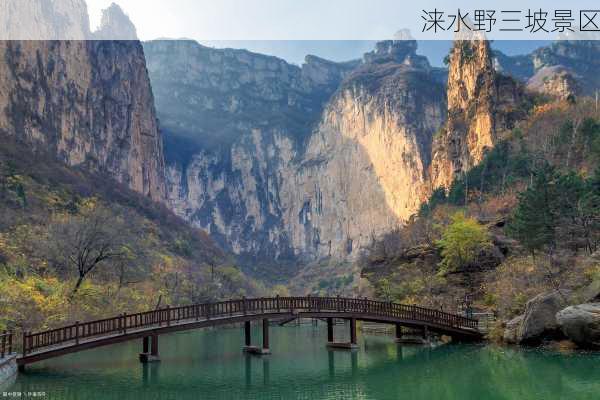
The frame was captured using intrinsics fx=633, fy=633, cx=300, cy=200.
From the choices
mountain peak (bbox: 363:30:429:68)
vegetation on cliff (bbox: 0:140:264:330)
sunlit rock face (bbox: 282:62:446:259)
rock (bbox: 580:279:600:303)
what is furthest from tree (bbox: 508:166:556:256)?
mountain peak (bbox: 363:30:429:68)

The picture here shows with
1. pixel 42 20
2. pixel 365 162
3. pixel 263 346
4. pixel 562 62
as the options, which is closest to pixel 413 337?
pixel 263 346

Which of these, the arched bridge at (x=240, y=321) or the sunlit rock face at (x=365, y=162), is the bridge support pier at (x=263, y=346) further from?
the sunlit rock face at (x=365, y=162)

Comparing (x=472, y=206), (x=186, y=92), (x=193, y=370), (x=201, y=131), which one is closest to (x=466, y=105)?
(x=472, y=206)

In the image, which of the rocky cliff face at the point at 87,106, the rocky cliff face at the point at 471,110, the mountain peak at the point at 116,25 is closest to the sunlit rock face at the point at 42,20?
the rocky cliff face at the point at 87,106

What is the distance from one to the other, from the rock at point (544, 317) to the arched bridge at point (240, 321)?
20.0 ft

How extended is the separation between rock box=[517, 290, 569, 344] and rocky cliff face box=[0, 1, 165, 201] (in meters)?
70.5

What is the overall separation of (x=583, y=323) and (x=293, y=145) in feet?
455

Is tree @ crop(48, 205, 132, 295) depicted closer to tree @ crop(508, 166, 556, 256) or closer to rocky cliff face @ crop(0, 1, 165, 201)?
tree @ crop(508, 166, 556, 256)

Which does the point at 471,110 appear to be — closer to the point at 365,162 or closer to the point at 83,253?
the point at 365,162

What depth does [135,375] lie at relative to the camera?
88.2 feet

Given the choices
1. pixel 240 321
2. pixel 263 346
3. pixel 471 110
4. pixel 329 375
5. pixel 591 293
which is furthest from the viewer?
pixel 471 110

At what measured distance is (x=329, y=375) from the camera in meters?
27.0

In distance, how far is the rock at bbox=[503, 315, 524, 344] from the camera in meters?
32.0

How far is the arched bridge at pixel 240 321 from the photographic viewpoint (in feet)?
86.4
